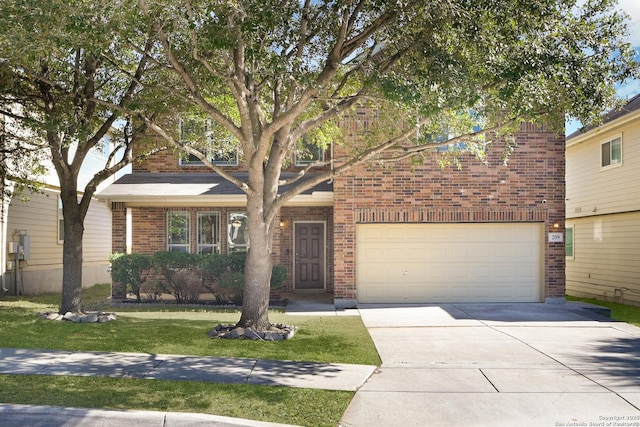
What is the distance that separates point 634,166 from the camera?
17078 mm

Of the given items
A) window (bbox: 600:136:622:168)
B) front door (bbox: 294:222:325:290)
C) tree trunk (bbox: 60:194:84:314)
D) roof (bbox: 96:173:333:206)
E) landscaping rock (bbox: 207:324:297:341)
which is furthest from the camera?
front door (bbox: 294:222:325:290)

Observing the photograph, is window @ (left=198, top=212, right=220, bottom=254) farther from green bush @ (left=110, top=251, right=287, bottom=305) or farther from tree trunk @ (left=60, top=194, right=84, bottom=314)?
tree trunk @ (left=60, top=194, right=84, bottom=314)

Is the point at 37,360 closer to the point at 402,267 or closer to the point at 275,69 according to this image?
the point at 275,69

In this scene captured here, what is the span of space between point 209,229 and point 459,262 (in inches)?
→ 280

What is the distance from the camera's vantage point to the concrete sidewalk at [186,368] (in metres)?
7.22

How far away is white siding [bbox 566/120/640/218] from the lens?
17.1 metres

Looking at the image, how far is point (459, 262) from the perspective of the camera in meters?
15.7

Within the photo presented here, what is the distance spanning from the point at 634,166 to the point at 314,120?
11.0 m

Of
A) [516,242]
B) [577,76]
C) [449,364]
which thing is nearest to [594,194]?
[516,242]

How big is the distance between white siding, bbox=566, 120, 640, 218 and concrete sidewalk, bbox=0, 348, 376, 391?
12.6 metres

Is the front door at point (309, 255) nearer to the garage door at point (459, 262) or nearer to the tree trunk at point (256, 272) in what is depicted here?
the garage door at point (459, 262)

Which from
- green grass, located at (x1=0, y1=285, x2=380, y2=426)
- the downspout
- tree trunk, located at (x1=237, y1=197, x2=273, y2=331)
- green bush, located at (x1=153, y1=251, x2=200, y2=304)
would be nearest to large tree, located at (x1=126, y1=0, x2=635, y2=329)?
tree trunk, located at (x1=237, y1=197, x2=273, y2=331)

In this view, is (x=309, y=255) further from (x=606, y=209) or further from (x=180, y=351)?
(x=180, y=351)

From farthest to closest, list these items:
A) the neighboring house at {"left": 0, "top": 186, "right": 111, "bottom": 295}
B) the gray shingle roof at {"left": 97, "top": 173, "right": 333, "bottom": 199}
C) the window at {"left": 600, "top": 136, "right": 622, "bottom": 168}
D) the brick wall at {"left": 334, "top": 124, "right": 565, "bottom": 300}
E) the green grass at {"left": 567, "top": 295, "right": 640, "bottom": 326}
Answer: the window at {"left": 600, "top": 136, "right": 622, "bottom": 168}, the neighboring house at {"left": 0, "top": 186, "right": 111, "bottom": 295}, the gray shingle roof at {"left": 97, "top": 173, "right": 333, "bottom": 199}, the brick wall at {"left": 334, "top": 124, "right": 565, "bottom": 300}, the green grass at {"left": 567, "top": 295, "right": 640, "bottom": 326}
